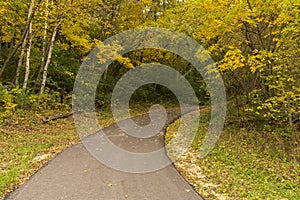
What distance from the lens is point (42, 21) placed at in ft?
42.8

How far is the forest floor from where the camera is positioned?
5913 millimetres

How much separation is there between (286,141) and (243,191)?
4304 mm

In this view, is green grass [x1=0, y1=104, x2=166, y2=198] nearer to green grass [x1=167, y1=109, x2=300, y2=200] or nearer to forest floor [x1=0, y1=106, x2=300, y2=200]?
forest floor [x1=0, y1=106, x2=300, y2=200]

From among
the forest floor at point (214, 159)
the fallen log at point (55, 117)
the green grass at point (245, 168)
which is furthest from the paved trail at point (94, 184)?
the fallen log at point (55, 117)

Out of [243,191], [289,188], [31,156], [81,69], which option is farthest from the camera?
[81,69]

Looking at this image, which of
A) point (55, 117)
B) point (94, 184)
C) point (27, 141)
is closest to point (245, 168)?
point (94, 184)

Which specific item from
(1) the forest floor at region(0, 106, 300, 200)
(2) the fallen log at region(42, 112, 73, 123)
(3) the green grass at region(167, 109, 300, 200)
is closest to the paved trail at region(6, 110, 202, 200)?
(1) the forest floor at region(0, 106, 300, 200)

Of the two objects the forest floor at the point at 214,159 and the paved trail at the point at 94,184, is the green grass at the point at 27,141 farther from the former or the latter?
the paved trail at the point at 94,184

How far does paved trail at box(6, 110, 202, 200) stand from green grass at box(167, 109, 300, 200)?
0.55 metres

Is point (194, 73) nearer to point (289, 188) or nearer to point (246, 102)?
point (246, 102)

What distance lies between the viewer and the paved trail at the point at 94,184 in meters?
5.20

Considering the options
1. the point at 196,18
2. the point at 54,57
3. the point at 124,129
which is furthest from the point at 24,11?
the point at 196,18

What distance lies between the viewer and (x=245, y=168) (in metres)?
7.37

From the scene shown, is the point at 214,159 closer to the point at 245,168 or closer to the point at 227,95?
the point at 245,168
